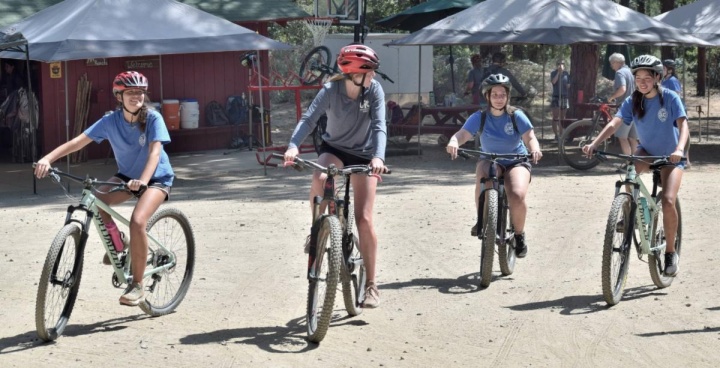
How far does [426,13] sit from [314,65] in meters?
6.88

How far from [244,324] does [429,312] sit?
1.18 meters

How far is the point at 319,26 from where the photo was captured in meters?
21.1

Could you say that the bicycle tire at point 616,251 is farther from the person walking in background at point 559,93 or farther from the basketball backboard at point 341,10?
the person walking in background at point 559,93

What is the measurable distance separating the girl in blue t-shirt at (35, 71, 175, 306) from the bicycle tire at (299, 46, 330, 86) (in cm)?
1150

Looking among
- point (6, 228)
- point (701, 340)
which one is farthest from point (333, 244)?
point (6, 228)

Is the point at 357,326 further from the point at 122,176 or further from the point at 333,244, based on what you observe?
the point at 122,176

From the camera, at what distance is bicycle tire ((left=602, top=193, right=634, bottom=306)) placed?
299 inches

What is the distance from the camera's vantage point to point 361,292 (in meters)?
7.39

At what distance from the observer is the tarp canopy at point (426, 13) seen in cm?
2498

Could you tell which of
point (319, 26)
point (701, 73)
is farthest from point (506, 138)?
point (701, 73)

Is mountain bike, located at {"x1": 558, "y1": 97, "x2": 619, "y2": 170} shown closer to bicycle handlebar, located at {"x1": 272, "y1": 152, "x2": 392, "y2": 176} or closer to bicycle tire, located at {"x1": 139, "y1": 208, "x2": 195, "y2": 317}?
bicycle tire, located at {"x1": 139, "y1": 208, "x2": 195, "y2": 317}

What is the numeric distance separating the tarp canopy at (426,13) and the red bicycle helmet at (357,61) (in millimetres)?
17937

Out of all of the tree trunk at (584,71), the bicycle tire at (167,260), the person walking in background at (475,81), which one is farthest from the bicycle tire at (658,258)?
the tree trunk at (584,71)

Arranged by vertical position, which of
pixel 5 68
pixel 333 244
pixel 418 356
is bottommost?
pixel 418 356
